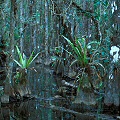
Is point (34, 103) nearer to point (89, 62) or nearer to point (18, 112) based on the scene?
point (18, 112)

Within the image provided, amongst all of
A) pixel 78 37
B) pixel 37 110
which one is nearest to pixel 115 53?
pixel 37 110

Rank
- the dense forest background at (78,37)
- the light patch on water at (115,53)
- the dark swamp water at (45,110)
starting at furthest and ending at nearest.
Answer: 1. the dense forest background at (78,37)
2. the light patch on water at (115,53)
3. the dark swamp water at (45,110)

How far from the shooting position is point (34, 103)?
30.1ft

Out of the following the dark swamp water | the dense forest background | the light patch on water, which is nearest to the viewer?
the dark swamp water

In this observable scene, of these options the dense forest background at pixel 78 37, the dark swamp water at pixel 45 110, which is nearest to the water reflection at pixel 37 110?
the dark swamp water at pixel 45 110

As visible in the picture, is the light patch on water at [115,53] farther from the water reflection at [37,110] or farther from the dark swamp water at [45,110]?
the water reflection at [37,110]

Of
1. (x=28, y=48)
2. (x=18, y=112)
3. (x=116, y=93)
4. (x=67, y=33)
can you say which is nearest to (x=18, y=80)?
(x=18, y=112)

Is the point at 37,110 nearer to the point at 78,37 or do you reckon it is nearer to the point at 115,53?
the point at 115,53

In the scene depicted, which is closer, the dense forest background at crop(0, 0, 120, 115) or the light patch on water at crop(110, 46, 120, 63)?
the light patch on water at crop(110, 46, 120, 63)

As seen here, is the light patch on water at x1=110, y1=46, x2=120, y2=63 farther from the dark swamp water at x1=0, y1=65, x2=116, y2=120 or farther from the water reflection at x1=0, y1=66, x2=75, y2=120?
the water reflection at x1=0, y1=66, x2=75, y2=120

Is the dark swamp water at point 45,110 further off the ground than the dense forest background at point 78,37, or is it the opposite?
the dense forest background at point 78,37

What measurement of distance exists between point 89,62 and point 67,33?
5.51m

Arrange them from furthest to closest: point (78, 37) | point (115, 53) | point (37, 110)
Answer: point (78, 37)
point (37, 110)
point (115, 53)

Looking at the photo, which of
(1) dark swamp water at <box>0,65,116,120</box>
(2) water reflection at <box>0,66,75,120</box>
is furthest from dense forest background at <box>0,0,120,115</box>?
(2) water reflection at <box>0,66,75,120</box>
